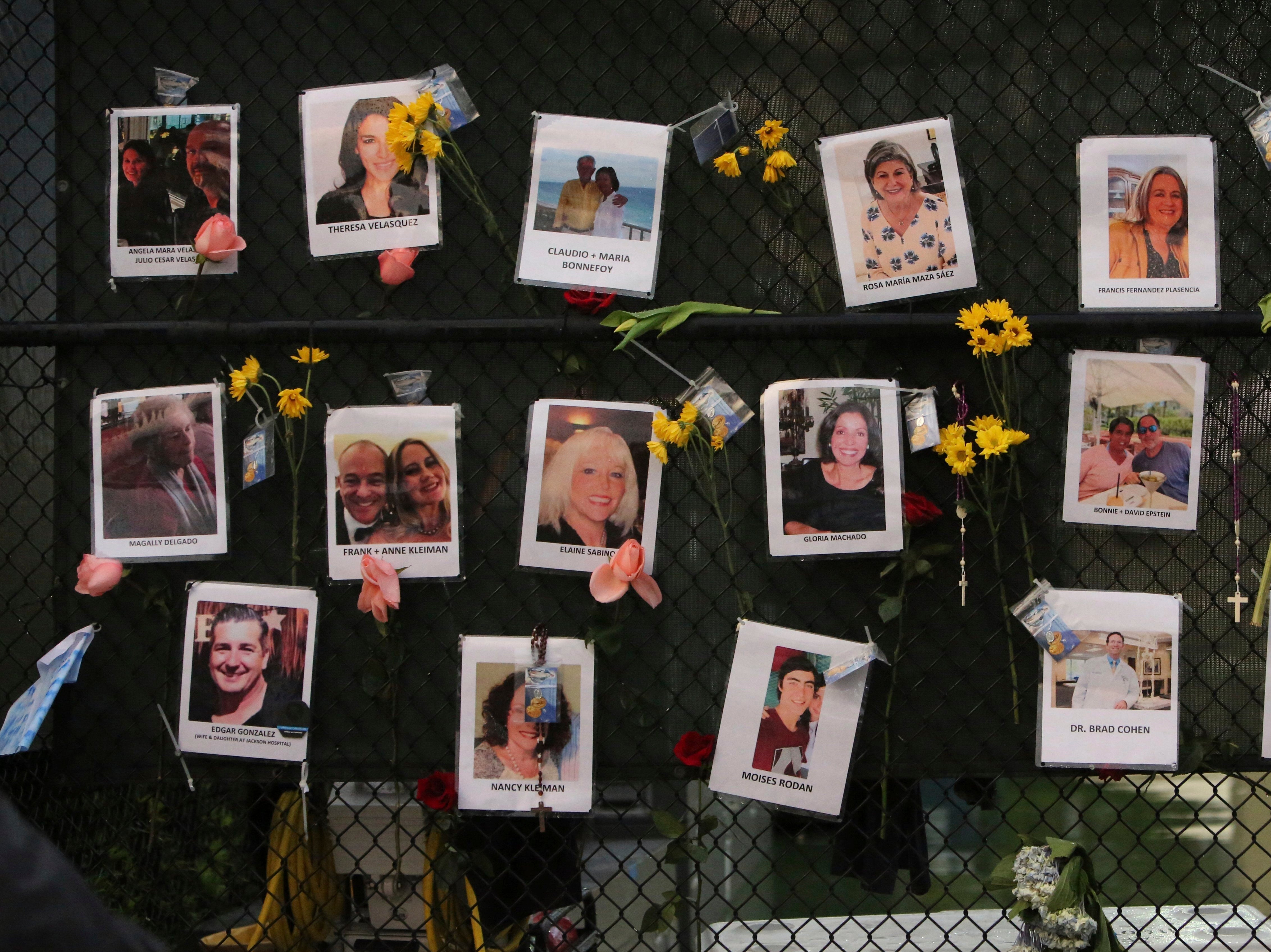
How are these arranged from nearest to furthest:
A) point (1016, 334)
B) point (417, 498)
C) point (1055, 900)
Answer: point (1055, 900), point (1016, 334), point (417, 498)

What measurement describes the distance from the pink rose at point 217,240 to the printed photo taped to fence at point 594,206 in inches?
20.5

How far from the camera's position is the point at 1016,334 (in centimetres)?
183

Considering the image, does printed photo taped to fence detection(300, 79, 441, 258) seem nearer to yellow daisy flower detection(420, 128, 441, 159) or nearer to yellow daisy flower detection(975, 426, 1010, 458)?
yellow daisy flower detection(420, 128, 441, 159)

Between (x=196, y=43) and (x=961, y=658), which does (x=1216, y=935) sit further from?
(x=196, y=43)

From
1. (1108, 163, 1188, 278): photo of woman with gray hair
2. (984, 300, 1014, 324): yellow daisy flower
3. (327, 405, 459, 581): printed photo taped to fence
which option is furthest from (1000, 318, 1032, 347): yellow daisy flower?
(327, 405, 459, 581): printed photo taped to fence

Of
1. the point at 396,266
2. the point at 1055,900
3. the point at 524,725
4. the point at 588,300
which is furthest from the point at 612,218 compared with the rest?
the point at 1055,900

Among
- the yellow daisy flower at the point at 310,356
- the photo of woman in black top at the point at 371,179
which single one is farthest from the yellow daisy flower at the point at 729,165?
the yellow daisy flower at the point at 310,356

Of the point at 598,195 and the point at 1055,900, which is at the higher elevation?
the point at 598,195

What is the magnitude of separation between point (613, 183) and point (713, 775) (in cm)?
109

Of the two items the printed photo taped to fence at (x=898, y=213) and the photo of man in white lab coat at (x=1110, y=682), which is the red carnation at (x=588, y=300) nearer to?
the printed photo taped to fence at (x=898, y=213)

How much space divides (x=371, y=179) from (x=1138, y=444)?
58.1 inches

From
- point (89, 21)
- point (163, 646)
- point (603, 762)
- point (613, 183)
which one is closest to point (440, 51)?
point (613, 183)

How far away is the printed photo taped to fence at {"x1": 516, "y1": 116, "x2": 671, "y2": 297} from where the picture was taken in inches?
76.4

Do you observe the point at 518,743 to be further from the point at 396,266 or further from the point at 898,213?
the point at 898,213
